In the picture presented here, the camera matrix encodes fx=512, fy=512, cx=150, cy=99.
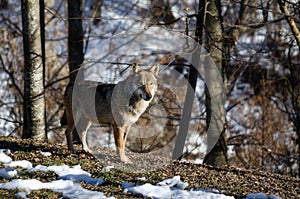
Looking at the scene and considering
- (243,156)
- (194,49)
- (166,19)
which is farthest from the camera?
(243,156)

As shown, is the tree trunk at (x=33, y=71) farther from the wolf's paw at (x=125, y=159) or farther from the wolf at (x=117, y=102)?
the wolf's paw at (x=125, y=159)

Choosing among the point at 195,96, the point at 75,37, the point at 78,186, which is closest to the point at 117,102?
the point at 78,186

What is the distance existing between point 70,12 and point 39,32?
1911 millimetres

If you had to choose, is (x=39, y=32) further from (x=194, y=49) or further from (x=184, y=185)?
(x=184, y=185)

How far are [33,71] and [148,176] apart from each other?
4.03 meters

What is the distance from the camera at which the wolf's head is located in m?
8.98

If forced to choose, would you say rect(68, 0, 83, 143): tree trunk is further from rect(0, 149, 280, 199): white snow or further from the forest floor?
rect(0, 149, 280, 199): white snow

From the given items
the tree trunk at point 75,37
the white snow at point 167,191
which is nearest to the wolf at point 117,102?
Result: the white snow at point 167,191

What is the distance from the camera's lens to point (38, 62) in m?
10.6

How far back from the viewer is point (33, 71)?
10578mm

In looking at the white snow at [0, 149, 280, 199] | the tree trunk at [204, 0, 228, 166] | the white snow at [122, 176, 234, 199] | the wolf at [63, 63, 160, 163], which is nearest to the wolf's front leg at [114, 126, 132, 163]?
the wolf at [63, 63, 160, 163]

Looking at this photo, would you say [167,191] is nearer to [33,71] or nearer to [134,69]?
[134,69]

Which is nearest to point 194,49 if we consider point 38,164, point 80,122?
point 80,122

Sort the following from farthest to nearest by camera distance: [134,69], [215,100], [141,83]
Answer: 1. [215,100]
2. [134,69]
3. [141,83]
